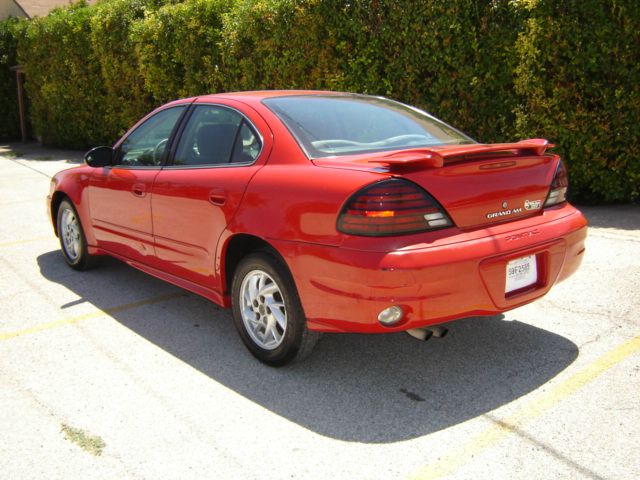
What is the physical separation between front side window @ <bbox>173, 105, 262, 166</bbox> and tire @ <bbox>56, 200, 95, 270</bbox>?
72.6 inches

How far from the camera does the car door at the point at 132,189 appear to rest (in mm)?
4746

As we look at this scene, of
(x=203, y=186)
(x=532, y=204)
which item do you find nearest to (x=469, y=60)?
(x=532, y=204)

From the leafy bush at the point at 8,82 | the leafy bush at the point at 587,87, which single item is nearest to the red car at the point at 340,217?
the leafy bush at the point at 587,87

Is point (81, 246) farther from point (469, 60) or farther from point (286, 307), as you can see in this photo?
point (469, 60)

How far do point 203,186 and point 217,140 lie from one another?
0.37 m

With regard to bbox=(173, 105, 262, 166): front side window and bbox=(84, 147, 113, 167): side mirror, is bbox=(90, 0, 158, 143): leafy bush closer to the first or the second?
bbox=(84, 147, 113, 167): side mirror

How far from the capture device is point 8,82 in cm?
2214

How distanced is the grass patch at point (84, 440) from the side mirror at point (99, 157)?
8.63 ft

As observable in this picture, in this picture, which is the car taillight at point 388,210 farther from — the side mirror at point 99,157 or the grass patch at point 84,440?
the side mirror at point 99,157

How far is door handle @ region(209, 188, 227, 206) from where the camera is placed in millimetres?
3865

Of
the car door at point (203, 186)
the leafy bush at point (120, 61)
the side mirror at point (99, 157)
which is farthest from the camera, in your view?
the leafy bush at point (120, 61)

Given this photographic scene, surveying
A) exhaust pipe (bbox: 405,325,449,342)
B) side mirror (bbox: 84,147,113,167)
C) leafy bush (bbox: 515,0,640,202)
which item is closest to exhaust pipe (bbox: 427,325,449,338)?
exhaust pipe (bbox: 405,325,449,342)

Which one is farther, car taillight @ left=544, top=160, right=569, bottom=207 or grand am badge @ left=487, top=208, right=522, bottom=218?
car taillight @ left=544, top=160, right=569, bottom=207

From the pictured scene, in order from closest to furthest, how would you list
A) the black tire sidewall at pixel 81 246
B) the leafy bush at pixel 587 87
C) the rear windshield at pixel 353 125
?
the rear windshield at pixel 353 125, the black tire sidewall at pixel 81 246, the leafy bush at pixel 587 87
